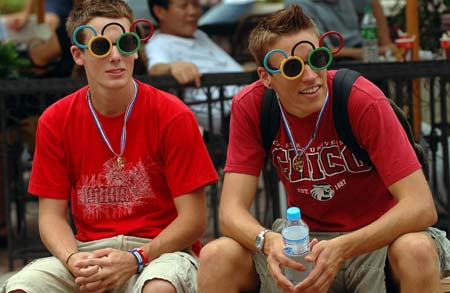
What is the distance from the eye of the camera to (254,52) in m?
4.51

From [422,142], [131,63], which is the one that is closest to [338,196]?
[131,63]

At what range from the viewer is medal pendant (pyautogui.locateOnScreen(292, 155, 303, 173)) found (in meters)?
4.47

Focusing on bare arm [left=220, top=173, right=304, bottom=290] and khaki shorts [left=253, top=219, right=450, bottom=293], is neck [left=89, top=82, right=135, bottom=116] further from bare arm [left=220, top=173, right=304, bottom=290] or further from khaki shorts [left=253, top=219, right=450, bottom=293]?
khaki shorts [left=253, top=219, right=450, bottom=293]

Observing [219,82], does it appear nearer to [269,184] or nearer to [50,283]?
[269,184]

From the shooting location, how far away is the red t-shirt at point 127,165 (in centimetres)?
470

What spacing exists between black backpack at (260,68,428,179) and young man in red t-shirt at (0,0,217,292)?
359 millimetres

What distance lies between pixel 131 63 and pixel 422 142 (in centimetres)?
244

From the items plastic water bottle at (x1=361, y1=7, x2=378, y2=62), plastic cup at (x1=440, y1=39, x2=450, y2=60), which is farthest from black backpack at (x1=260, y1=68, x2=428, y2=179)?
plastic water bottle at (x1=361, y1=7, x2=378, y2=62)

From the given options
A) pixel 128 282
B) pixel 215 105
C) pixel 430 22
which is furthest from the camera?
pixel 430 22

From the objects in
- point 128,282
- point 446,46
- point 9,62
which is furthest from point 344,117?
point 9,62

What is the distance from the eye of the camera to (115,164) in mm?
4727

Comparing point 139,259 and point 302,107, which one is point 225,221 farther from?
point 302,107

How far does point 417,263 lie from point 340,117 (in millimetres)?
694

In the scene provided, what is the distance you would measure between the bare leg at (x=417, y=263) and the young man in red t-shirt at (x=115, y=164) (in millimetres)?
942
